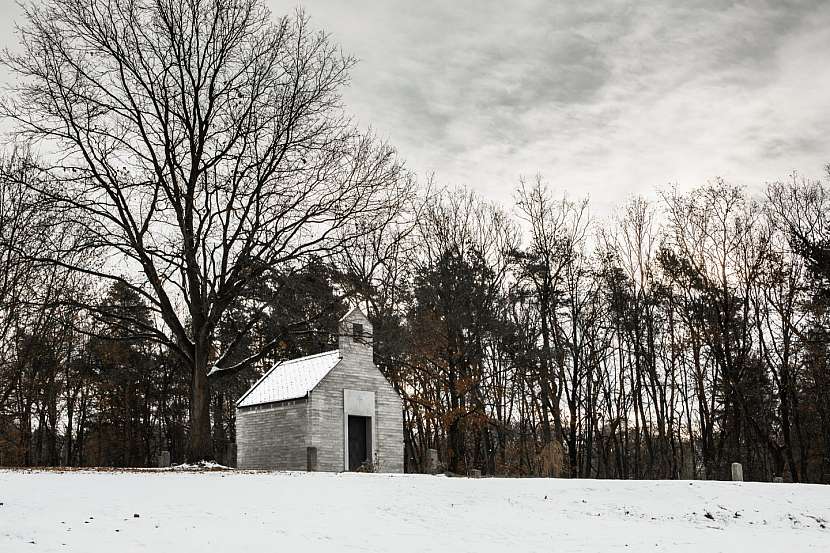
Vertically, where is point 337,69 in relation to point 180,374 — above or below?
above

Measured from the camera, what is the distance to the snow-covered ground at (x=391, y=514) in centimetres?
1248

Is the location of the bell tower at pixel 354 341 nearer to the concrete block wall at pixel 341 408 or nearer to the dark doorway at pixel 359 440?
the concrete block wall at pixel 341 408

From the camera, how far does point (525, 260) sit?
135 feet

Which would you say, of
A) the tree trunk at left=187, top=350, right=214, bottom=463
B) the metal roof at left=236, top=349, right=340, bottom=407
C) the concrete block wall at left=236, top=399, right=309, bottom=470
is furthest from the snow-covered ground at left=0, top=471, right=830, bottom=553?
the metal roof at left=236, top=349, right=340, bottom=407

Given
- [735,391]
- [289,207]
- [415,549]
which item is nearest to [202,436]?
[289,207]

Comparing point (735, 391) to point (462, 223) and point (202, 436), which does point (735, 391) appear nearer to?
point (462, 223)

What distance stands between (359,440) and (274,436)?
10.3 ft

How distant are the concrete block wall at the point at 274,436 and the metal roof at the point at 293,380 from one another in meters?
0.30

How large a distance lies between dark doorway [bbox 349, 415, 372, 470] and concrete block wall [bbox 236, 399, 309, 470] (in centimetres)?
208

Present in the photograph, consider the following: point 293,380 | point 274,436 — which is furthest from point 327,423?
point 293,380

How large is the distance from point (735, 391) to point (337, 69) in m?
25.3

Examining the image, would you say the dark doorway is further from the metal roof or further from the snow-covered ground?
the snow-covered ground

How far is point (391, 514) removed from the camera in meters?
16.9

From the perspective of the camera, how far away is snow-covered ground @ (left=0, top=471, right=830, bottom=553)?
12484mm
